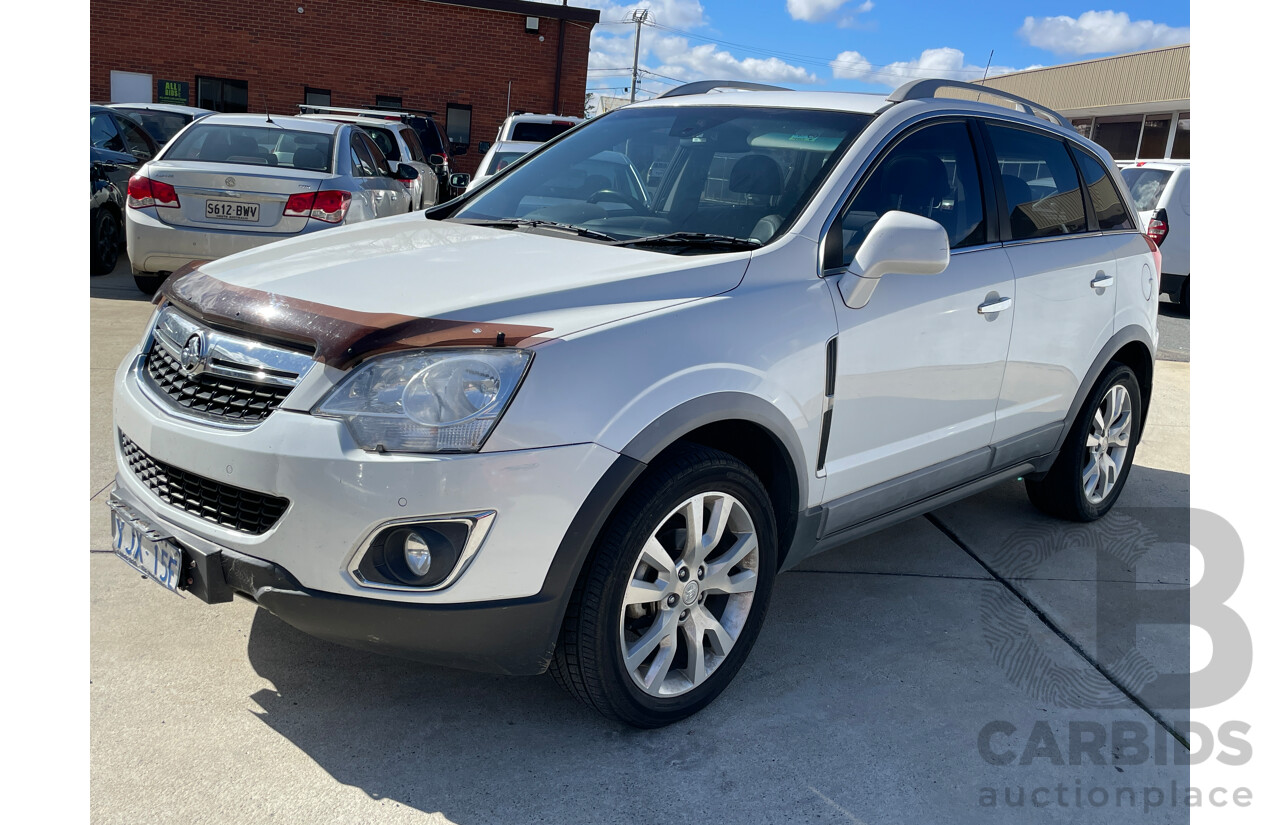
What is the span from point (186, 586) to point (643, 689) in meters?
1.21

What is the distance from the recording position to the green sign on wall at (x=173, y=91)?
22.8 m

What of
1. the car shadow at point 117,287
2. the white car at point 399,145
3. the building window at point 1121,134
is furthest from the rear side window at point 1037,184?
the building window at point 1121,134

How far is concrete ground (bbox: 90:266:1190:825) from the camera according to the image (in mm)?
2609

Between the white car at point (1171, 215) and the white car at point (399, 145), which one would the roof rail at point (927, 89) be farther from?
the white car at point (1171, 215)

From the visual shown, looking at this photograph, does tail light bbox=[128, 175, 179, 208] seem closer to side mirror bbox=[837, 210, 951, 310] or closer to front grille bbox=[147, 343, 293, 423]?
front grille bbox=[147, 343, 293, 423]

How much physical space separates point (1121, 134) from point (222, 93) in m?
27.2

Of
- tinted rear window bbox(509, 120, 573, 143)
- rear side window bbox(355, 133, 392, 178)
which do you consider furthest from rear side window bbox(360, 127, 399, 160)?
rear side window bbox(355, 133, 392, 178)

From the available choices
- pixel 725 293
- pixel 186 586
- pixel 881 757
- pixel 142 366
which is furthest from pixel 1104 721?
pixel 142 366

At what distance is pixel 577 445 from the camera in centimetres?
246

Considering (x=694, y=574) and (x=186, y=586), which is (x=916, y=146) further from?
(x=186, y=586)

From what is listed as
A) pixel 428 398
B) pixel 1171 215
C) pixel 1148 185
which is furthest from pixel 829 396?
pixel 1148 185

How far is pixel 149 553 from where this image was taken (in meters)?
2.69

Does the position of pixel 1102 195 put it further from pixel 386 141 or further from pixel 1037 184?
pixel 386 141

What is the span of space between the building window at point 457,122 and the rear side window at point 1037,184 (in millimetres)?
20736
